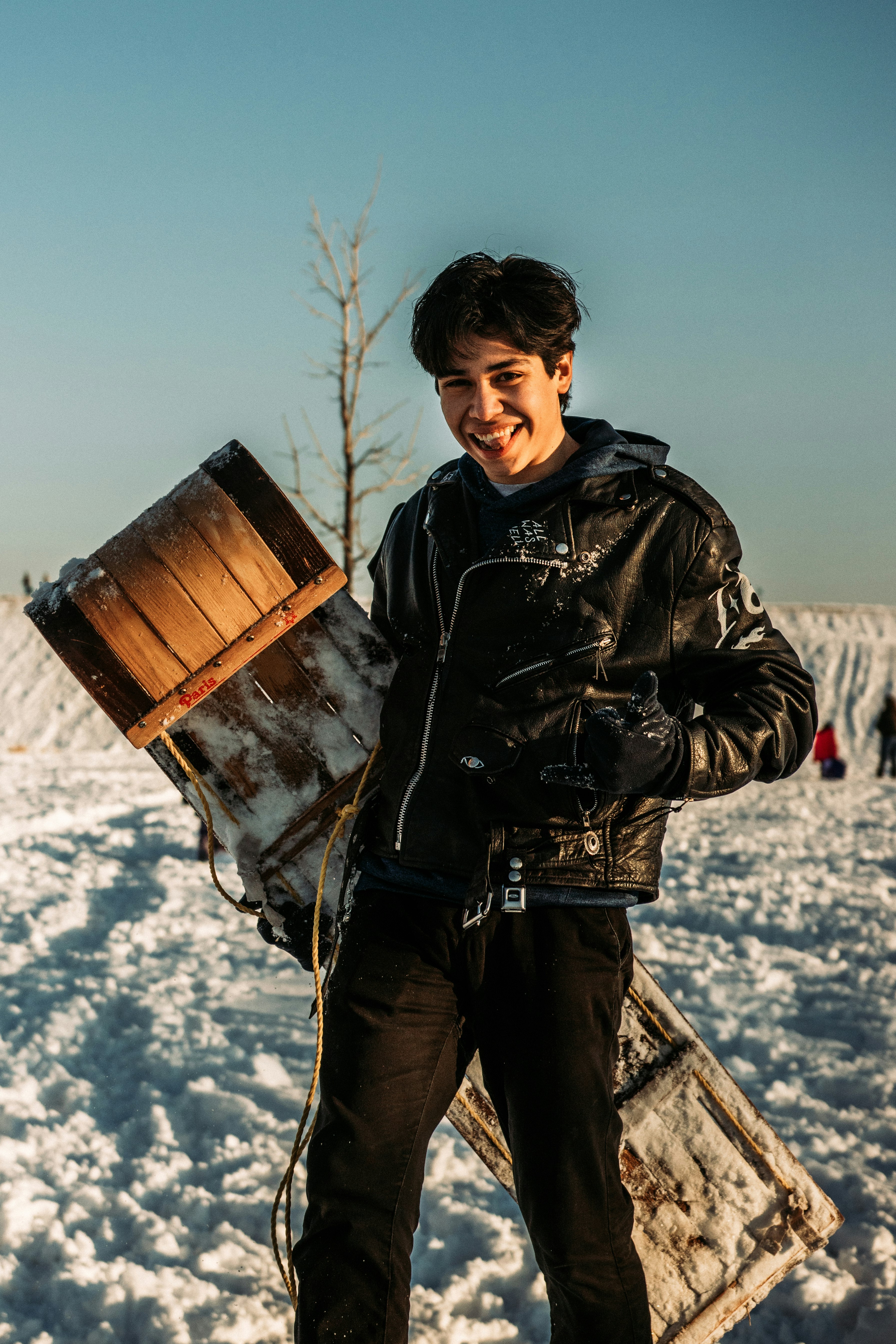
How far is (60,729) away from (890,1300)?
96.1 ft

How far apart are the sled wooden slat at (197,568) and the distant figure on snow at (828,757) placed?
50.7 feet

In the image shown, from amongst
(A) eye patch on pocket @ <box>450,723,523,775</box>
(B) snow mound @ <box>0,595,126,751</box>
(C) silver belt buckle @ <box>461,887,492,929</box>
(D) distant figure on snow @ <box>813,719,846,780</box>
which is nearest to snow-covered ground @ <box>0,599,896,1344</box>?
(C) silver belt buckle @ <box>461,887,492,929</box>

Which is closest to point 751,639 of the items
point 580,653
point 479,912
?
point 580,653

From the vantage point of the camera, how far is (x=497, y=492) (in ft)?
7.68

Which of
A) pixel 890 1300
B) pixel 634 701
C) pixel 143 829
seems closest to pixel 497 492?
pixel 634 701

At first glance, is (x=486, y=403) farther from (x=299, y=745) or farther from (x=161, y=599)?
(x=299, y=745)

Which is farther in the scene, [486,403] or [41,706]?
[41,706]

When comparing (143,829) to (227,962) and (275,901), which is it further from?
(275,901)

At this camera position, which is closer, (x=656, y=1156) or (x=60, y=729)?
(x=656, y=1156)

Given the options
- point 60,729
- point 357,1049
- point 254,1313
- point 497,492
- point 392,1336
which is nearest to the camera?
point 392,1336

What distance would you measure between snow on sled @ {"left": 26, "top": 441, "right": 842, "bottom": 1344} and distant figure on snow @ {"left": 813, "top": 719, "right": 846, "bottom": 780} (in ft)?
48.4

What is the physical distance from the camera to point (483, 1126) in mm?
2441

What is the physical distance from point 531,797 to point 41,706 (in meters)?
31.4

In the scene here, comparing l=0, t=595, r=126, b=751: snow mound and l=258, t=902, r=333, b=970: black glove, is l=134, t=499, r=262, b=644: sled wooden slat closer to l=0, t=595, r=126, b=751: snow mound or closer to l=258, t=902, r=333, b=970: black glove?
Answer: l=258, t=902, r=333, b=970: black glove
